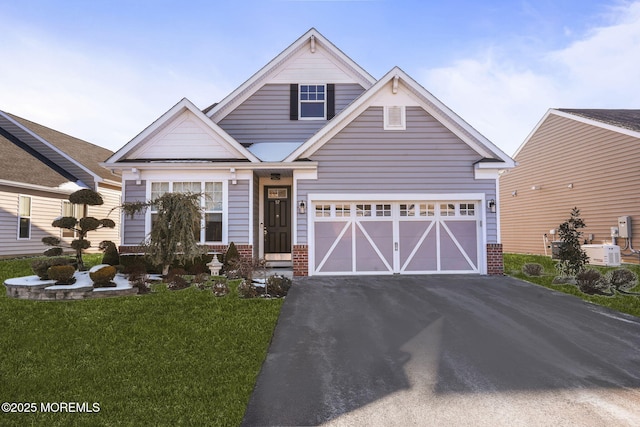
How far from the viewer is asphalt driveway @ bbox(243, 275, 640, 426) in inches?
127

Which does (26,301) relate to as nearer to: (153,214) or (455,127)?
(153,214)

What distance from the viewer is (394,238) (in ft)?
35.3

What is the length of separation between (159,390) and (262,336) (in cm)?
183

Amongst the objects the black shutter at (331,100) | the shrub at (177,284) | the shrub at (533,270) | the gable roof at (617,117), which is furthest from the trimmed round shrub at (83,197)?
the gable roof at (617,117)

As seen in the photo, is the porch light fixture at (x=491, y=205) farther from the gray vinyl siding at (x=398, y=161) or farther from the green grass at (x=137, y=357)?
the green grass at (x=137, y=357)

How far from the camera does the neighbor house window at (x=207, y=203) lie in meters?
10.8

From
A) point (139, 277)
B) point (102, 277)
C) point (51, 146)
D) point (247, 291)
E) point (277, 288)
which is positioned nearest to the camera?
point (247, 291)

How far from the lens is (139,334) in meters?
5.21

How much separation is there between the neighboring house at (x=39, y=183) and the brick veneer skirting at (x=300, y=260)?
445 inches

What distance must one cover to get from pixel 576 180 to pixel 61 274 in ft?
66.9

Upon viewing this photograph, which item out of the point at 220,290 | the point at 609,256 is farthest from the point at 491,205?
the point at 220,290

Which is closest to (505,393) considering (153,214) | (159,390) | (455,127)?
(159,390)

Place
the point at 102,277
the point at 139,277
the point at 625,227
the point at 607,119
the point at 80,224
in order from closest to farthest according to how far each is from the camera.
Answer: the point at 102,277 → the point at 139,277 → the point at 80,224 → the point at 625,227 → the point at 607,119

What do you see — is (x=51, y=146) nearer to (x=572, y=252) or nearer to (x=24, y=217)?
(x=24, y=217)
